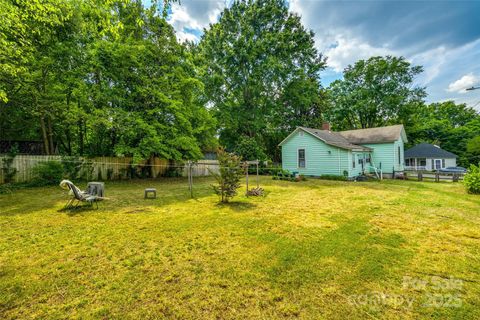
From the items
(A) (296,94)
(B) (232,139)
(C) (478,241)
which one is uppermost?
(A) (296,94)

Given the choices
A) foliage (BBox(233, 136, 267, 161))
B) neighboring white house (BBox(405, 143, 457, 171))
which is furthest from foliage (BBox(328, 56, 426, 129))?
foliage (BBox(233, 136, 267, 161))

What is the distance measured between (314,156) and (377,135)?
725 cm

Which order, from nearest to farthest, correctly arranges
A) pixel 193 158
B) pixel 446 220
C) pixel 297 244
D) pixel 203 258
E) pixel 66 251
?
pixel 203 258 → pixel 66 251 → pixel 297 244 → pixel 446 220 → pixel 193 158

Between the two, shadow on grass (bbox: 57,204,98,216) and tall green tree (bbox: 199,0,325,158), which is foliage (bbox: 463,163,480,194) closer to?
tall green tree (bbox: 199,0,325,158)

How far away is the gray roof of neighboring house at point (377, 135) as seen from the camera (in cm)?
1784

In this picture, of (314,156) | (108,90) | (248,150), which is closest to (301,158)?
(314,156)

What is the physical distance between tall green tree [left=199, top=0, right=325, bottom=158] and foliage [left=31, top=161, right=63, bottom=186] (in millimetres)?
13801

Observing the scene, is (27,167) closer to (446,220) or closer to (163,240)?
(163,240)

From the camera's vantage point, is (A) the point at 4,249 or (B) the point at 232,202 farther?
(B) the point at 232,202

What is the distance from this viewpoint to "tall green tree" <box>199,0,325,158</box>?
22.1 m

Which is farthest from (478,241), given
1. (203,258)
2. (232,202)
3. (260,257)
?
(232,202)

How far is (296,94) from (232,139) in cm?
915

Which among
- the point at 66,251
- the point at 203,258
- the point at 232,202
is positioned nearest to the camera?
the point at 203,258

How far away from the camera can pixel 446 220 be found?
5.56 m
